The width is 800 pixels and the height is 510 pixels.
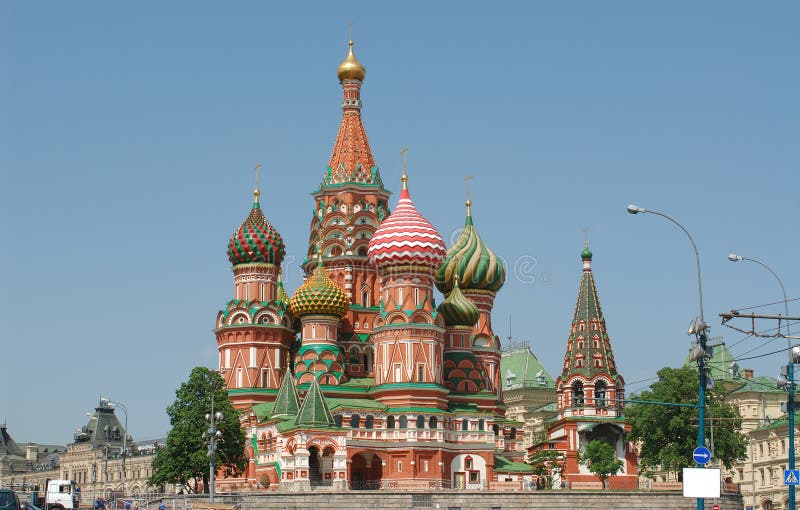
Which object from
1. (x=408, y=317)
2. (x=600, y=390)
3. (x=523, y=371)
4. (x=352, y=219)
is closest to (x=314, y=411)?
(x=408, y=317)

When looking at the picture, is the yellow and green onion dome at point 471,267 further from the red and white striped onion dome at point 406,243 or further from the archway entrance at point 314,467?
the archway entrance at point 314,467

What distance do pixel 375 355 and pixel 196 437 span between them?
13749mm

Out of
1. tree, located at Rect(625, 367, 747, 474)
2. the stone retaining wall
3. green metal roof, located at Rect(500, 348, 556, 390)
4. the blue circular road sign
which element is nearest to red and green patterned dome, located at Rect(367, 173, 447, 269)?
tree, located at Rect(625, 367, 747, 474)

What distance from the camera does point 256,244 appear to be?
8450 cm

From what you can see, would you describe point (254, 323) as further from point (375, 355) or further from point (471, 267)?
point (471, 267)

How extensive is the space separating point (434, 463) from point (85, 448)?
291 feet

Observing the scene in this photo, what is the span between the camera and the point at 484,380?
81.9 metres

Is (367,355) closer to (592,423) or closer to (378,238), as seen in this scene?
(378,238)

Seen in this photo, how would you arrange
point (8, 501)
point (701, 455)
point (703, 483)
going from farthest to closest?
1. point (701, 455)
2. point (8, 501)
3. point (703, 483)

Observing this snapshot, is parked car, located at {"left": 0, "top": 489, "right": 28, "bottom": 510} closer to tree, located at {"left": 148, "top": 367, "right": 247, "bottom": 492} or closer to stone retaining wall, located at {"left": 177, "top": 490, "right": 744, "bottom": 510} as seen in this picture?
stone retaining wall, located at {"left": 177, "top": 490, "right": 744, "bottom": 510}

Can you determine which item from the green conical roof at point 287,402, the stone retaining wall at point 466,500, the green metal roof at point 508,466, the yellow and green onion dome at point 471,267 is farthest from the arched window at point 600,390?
the green conical roof at point 287,402

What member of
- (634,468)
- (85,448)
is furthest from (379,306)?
(85,448)

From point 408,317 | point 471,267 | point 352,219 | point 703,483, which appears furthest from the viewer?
point 471,267

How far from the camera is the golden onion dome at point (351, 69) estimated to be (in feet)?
295
